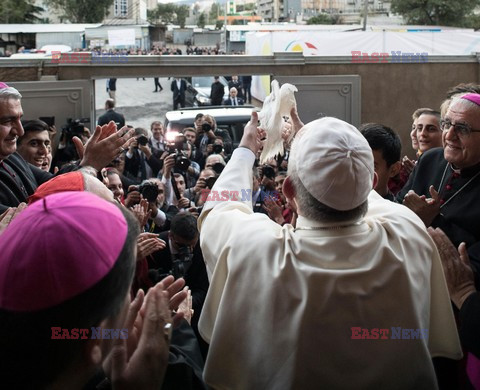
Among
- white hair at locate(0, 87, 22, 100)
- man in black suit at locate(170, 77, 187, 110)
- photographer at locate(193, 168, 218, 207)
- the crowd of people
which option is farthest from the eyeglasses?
man in black suit at locate(170, 77, 187, 110)

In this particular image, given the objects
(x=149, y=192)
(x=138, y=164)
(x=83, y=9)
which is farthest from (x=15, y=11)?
(x=149, y=192)

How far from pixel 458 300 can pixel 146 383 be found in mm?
1136

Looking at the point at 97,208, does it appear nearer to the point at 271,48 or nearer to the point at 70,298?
the point at 70,298

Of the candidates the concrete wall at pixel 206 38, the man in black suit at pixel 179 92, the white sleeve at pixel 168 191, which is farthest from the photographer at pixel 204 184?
the concrete wall at pixel 206 38

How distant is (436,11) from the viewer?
33.9m

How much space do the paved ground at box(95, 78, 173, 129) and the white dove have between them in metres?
14.3

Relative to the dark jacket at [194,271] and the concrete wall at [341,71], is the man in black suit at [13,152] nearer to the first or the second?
the dark jacket at [194,271]

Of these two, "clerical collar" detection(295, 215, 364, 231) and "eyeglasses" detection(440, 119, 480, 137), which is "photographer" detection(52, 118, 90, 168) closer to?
"eyeglasses" detection(440, 119, 480, 137)

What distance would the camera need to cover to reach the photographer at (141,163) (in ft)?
22.9

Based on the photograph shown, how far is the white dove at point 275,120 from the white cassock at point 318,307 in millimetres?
771

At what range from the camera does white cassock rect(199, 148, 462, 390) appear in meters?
1.60

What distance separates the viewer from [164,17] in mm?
72750

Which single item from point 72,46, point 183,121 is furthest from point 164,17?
point 183,121

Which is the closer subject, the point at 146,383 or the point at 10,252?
the point at 10,252
